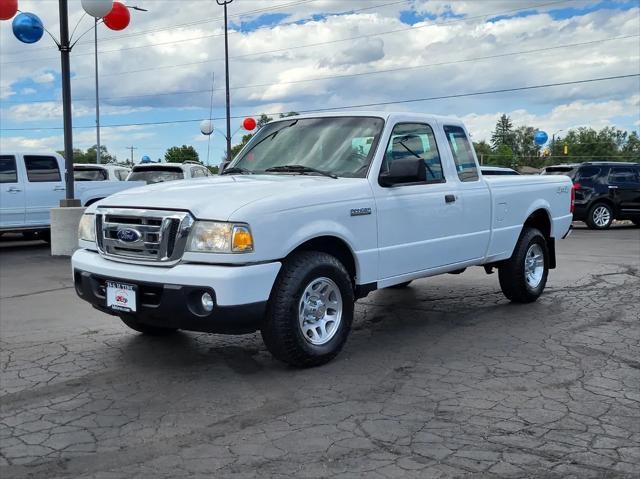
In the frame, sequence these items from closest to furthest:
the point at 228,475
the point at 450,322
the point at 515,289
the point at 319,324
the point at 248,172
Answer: the point at 228,475
the point at 319,324
the point at 248,172
the point at 450,322
the point at 515,289

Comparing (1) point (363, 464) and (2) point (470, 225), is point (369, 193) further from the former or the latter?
(1) point (363, 464)

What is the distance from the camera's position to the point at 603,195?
18.8 metres

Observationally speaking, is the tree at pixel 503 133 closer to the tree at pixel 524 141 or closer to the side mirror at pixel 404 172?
the tree at pixel 524 141

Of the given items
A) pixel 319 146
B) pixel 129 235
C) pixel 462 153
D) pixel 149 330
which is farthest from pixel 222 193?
pixel 462 153

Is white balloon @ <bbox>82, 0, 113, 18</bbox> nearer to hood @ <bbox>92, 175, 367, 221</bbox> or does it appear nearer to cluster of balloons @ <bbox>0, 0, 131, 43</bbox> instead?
cluster of balloons @ <bbox>0, 0, 131, 43</bbox>

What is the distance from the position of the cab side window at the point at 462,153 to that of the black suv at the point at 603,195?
42.9ft

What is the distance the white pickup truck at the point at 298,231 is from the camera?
4535mm

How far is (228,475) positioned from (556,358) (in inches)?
121

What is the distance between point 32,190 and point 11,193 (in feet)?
1.36

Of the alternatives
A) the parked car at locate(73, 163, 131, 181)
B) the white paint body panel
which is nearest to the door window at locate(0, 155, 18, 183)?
the parked car at locate(73, 163, 131, 181)

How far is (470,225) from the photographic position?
6.51m

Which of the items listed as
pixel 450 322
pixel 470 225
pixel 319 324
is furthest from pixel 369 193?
pixel 450 322

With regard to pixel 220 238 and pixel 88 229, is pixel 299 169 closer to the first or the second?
pixel 220 238

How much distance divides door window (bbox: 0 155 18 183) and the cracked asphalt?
7052mm
